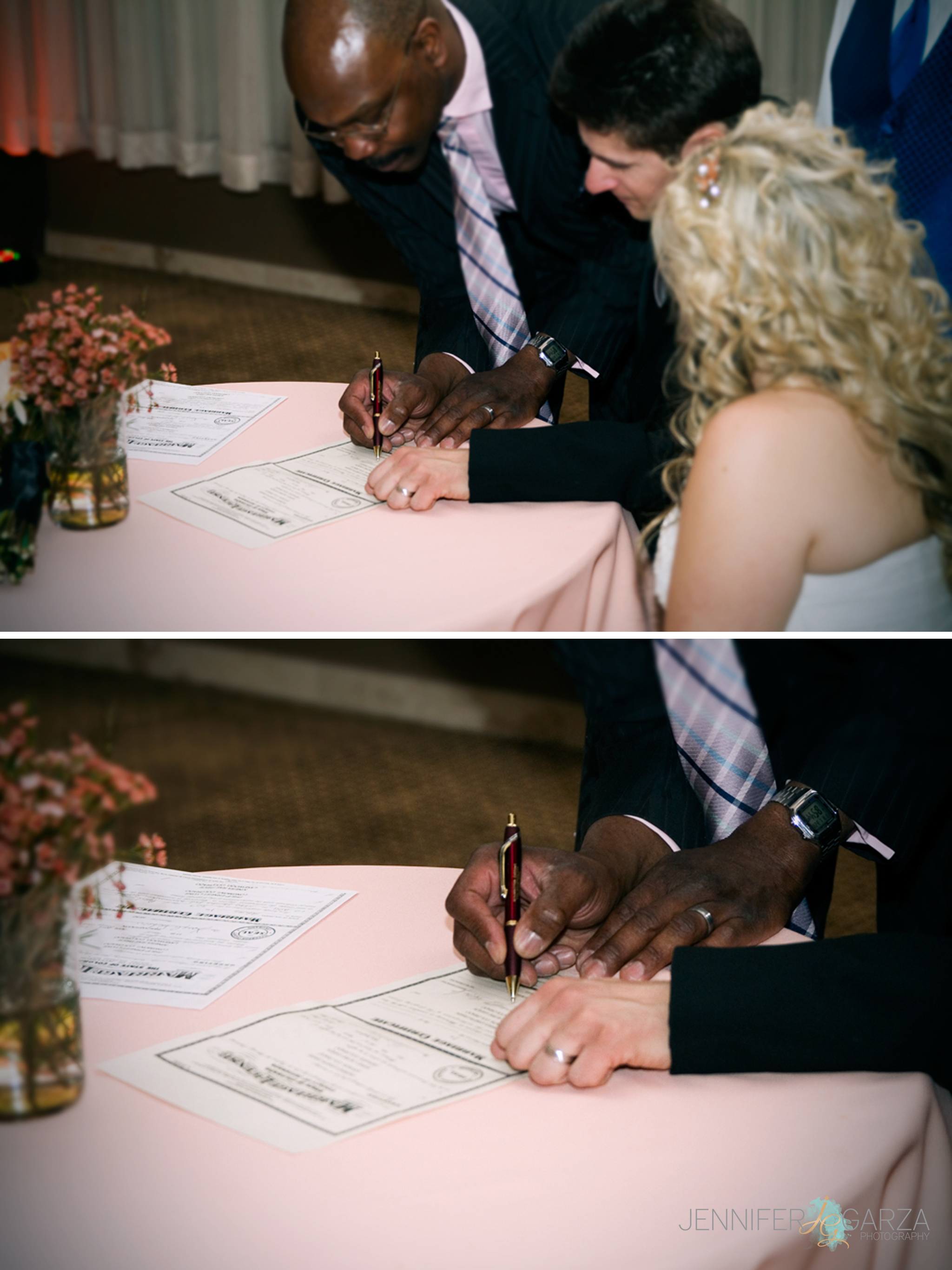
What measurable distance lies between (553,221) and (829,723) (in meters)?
0.75

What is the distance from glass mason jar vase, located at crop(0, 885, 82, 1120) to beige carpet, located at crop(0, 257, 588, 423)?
101cm

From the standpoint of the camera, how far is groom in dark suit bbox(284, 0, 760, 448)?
122 cm

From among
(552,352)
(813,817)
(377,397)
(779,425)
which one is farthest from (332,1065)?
(552,352)

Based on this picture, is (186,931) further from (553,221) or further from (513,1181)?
(553,221)

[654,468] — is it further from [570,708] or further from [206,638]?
[206,638]

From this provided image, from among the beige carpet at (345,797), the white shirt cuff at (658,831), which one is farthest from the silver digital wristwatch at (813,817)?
the beige carpet at (345,797)

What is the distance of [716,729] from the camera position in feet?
3.49

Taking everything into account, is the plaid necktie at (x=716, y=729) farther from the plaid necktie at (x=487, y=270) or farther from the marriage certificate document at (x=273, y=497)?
the plaid necktie at (x=487, y=270)

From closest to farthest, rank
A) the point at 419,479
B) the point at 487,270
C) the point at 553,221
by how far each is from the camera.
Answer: the point at 419,479
the point at 553,221
the point at 487,270

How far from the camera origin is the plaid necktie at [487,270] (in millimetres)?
1488

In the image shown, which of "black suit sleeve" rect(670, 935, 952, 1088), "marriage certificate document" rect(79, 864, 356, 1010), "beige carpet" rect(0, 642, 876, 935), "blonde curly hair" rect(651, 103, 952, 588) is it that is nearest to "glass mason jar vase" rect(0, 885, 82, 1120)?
"marriage certificate document" rect(79, 864, 356, 1010)

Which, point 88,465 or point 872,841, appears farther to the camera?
point 88,465

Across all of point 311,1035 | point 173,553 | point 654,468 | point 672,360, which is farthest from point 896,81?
point 311,1035

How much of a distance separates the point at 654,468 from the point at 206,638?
0.51 meters
